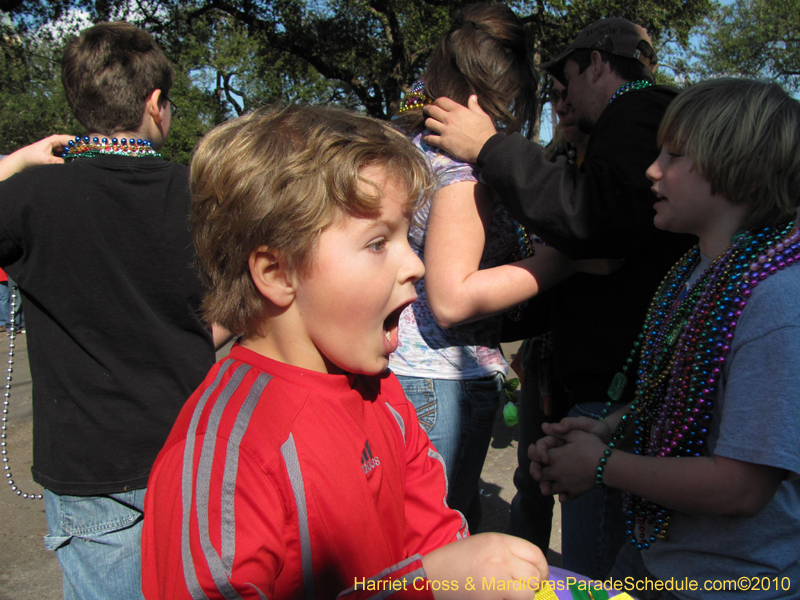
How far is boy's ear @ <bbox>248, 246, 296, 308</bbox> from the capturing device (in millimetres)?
1158

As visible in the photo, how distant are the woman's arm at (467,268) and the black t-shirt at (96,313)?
85 centimetres

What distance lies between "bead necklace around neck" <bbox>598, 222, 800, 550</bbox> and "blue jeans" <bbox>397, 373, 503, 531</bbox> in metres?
0.45

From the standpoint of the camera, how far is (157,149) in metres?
2.15

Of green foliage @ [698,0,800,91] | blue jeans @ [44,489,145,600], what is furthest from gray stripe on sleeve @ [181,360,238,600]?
green foliage @ [698,0,800,91]

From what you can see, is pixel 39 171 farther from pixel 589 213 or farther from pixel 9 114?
pixel 9 114

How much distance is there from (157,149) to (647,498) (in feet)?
6.60

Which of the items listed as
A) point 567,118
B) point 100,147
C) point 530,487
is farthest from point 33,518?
point 567,118

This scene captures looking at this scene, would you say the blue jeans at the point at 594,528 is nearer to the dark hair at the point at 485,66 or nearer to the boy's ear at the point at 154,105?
the dark hair at the point at 485,66

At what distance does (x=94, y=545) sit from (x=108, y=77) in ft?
4.99

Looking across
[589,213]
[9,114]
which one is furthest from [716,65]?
[9,114]

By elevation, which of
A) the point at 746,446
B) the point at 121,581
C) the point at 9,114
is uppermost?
the point at 9,114

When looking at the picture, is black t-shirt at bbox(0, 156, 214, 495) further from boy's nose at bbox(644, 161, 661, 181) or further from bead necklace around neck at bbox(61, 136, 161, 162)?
boy's nose at bbox(644, 161, 661, 181)

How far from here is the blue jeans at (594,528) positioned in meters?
1.74

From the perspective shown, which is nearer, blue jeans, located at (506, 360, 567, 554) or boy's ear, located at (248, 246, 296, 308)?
boy's ear, located at (248, 246, 296, 308)
